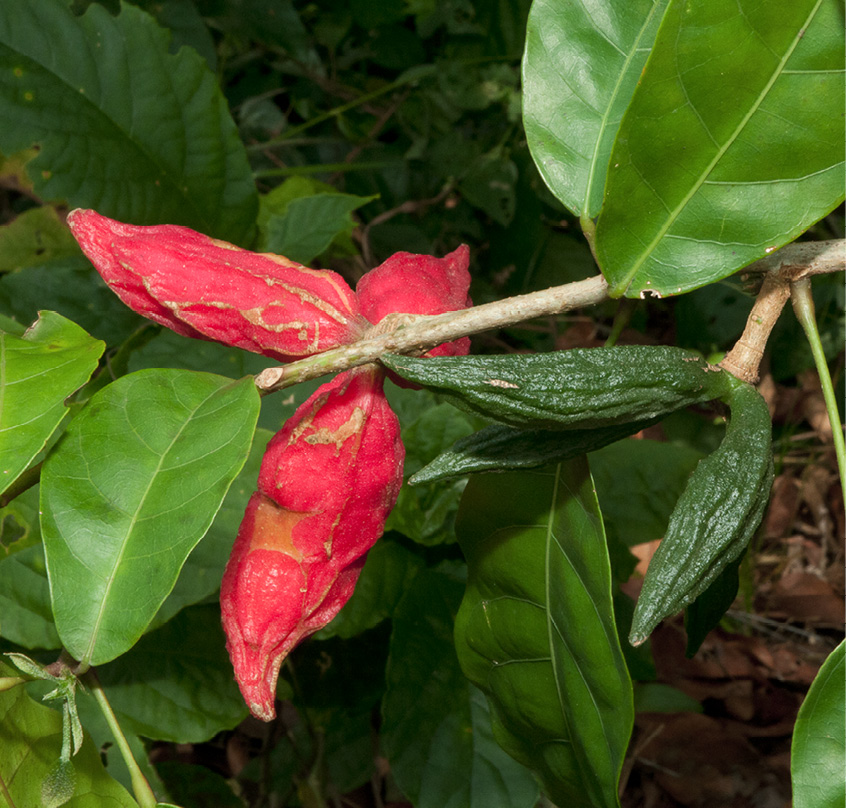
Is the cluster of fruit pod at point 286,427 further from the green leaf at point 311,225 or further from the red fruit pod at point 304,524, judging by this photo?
the green leaf at point 311,225

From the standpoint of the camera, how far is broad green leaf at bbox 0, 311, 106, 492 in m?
0.75

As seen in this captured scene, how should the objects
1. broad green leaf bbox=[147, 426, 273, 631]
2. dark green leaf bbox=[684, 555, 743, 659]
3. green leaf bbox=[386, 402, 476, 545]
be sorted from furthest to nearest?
green leaf bbox=[386, 402, 476, 545], broad green leaf bbox=[147, 426, 273, 631], dark green leaf bbox=[684, 555, 743, 659]

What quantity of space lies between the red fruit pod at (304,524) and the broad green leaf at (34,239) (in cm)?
137

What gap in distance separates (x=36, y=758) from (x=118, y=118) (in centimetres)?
112

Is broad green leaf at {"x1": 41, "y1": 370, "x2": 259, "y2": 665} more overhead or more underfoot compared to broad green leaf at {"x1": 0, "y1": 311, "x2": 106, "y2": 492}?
more underfoot

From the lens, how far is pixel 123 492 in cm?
79

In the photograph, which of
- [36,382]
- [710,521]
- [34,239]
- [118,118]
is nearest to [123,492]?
[36,382]

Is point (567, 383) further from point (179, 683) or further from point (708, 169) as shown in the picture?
point (179, 683)

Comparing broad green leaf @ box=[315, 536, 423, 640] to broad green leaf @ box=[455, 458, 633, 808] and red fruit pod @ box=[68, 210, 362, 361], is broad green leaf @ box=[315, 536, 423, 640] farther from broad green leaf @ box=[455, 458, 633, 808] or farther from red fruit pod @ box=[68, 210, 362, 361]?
red fruit pod @ box=[68, 210, 362, 361]

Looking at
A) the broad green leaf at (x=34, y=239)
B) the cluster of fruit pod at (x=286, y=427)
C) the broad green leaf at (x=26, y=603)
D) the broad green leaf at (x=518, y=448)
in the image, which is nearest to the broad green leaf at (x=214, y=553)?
the broad green leaf at (x=26, y=603)

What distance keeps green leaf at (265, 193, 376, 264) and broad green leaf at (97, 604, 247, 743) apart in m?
0.73

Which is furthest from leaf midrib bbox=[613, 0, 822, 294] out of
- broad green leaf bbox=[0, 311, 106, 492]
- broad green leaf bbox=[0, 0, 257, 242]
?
broad green leaf bbox=[0, 0, 257, 242]

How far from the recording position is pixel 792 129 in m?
0.73

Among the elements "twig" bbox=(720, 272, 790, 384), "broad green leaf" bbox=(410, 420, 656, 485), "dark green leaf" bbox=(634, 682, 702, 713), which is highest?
"twig" bbox=(720, 272, 790, 384)
